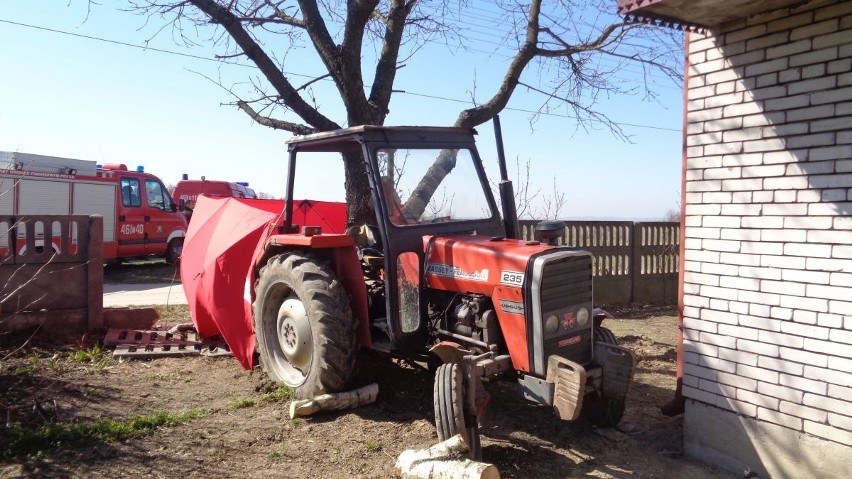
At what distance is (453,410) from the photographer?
3.94 meters

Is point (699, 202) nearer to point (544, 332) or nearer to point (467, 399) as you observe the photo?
point (544, 332)

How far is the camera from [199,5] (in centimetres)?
781

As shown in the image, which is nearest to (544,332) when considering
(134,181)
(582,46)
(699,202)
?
(699,202)

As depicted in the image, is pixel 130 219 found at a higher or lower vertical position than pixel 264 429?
higher

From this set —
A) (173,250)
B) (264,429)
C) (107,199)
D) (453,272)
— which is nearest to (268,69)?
(453,272)

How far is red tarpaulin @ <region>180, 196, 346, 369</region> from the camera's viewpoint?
631 centimetres

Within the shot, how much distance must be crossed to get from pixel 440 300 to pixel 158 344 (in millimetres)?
3536

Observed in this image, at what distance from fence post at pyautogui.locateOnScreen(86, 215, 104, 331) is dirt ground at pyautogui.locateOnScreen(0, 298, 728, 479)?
0.78 meters

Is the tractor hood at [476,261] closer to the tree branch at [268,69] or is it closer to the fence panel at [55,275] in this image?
the tree branch at [268,69]

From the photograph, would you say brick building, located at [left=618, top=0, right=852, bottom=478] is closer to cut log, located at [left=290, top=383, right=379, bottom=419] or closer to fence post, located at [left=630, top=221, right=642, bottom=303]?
cut log, located at [left=290, top=383, right=379, bottom=419]

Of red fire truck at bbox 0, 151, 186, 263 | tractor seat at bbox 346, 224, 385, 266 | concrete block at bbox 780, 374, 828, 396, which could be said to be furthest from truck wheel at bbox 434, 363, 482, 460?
red fire truck at bbox 0, 151, 186, 263

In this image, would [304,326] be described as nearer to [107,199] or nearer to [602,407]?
[602,407]

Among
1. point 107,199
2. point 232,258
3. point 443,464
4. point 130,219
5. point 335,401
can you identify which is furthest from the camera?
point 130,219

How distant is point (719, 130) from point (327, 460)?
3.39 metres
